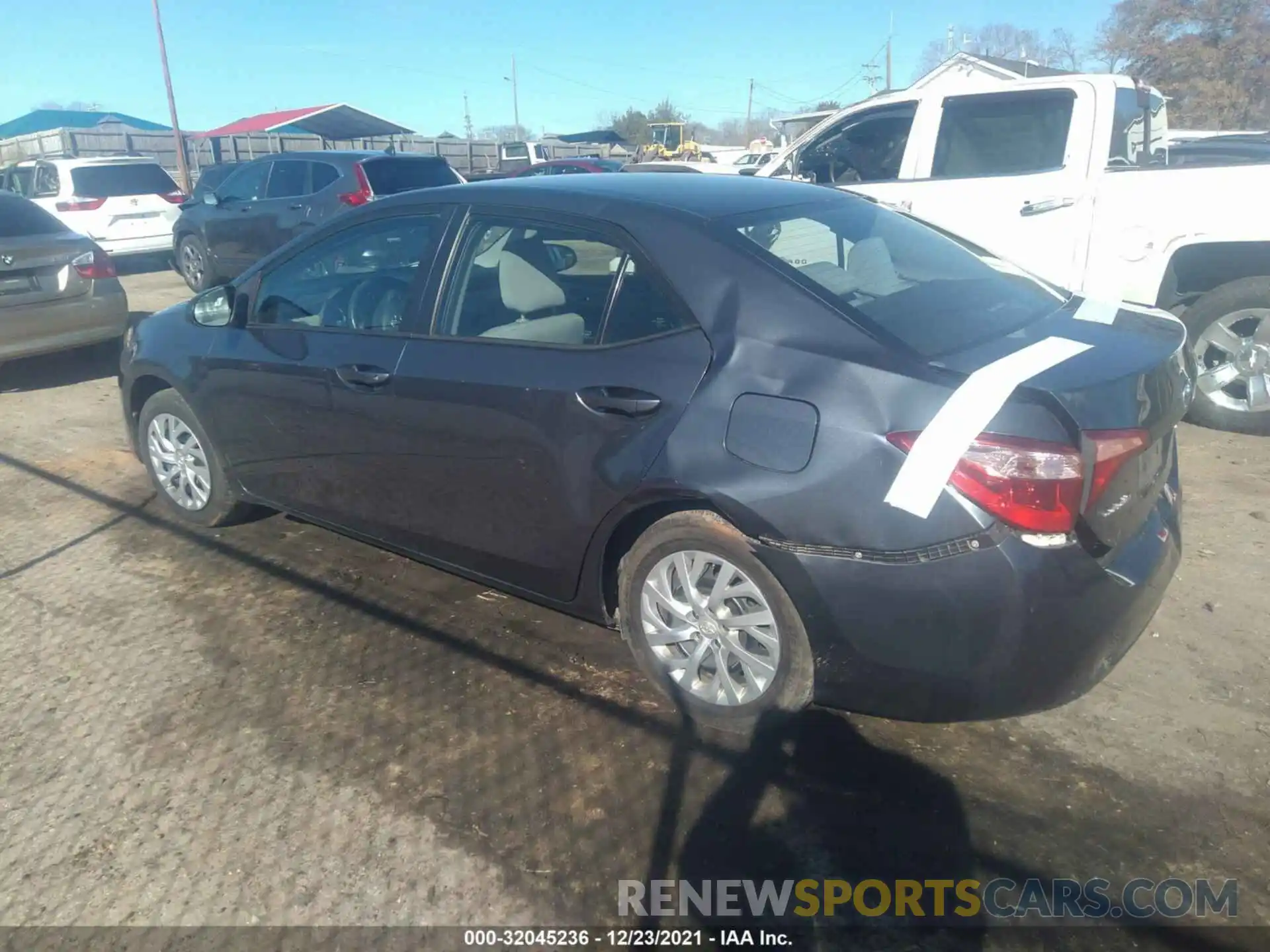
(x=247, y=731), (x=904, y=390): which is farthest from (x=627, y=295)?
(x=247, y=731)

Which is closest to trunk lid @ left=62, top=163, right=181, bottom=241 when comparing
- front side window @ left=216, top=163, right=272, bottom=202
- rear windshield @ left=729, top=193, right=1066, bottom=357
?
front side window @ left=216, top=163, right=272, bottom=202

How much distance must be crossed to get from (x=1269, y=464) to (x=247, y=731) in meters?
5.33

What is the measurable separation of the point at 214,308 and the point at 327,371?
3.28ft

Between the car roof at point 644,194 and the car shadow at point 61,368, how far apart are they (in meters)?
5.53

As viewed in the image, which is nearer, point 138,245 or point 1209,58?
point 138,245

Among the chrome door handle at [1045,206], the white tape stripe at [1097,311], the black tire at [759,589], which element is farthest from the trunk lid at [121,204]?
the white tape stripe at [1097,311]

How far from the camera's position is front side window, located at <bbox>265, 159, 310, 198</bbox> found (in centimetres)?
1181

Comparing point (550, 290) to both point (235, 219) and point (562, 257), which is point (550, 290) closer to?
point (562, 257)

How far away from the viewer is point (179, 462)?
4773 millimetres

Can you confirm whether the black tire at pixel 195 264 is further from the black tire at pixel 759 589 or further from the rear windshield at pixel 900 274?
the black tire at pixel 759 589

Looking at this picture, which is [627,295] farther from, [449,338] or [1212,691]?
[1212,691]

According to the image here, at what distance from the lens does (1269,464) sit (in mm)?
5395

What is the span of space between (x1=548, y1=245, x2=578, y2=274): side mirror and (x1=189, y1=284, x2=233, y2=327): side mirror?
1683 millimetres

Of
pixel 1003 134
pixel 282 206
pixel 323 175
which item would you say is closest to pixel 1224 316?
pixel 1003 134
